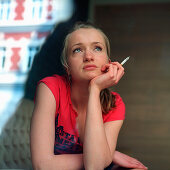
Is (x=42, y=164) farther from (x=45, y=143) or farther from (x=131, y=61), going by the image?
(x=131, y=61)

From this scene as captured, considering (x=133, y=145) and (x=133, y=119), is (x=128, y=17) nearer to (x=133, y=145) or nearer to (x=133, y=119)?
(x=133, y=119)

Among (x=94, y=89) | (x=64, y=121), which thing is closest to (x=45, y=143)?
(x=64, y=121)

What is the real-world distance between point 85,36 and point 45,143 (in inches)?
20.6

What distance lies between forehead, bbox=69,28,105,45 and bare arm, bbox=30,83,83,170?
0.31m

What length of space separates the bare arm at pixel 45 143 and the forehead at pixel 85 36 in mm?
308

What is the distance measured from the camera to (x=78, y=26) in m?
1.18

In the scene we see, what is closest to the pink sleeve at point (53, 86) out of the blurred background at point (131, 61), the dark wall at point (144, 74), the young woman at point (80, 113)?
the young woman at point (80, 113)

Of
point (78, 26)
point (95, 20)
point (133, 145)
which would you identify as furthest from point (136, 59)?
point (78, 26)

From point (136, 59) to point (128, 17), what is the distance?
51cm

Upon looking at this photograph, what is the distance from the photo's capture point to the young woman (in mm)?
847

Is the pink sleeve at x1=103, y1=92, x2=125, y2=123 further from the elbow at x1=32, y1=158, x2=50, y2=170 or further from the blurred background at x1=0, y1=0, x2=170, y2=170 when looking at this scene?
the blurred background at x1=0, y1=0, x2=170, y2=170

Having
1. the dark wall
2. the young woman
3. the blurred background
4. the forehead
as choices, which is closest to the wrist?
the young woman

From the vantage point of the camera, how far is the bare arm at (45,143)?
84 cm

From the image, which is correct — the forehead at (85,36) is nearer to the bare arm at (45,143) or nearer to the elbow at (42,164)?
the bare arm at (45,143)
